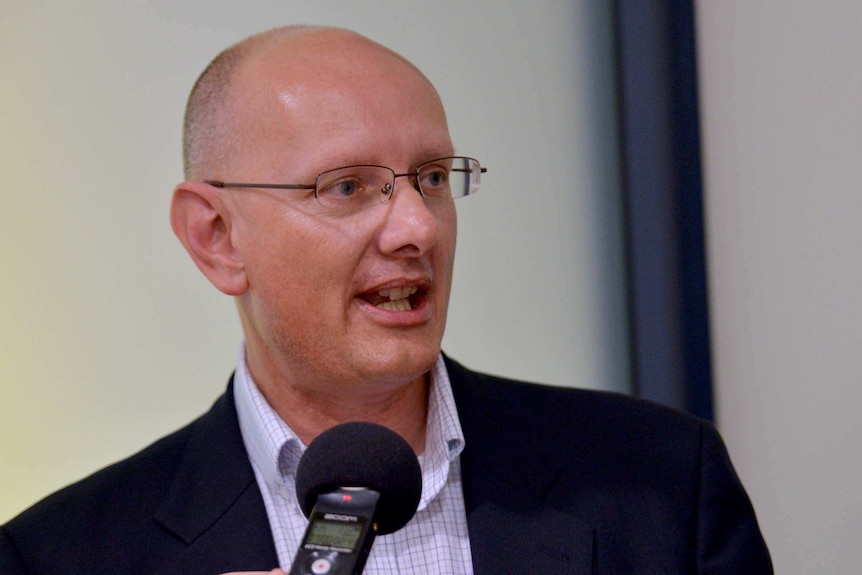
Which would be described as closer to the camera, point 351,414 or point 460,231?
point 351,414

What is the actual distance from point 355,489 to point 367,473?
2.0 inches

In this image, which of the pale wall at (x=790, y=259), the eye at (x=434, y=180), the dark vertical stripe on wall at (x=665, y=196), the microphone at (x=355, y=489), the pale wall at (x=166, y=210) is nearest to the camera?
the microphone at (x=355, y=489)

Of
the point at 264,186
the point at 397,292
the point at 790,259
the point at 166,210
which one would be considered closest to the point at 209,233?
the point at 264,186

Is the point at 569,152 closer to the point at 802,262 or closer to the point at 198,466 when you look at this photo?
the point at 802,262

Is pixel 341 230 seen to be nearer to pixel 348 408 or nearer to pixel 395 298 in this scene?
pixel 395 298

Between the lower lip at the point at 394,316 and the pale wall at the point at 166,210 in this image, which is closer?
the lower lip at the point at 394,316

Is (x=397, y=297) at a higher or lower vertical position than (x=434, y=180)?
lower

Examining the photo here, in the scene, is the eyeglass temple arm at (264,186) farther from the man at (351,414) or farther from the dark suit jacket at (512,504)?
the dark suit jacket at (512,504)

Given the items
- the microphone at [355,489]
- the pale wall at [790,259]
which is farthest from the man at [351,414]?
the pale wall at [790,259]

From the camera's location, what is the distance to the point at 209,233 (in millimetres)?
2123

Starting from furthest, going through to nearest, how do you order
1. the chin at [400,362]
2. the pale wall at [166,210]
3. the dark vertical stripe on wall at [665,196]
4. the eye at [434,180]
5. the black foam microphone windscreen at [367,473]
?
the dark vertical stripe on wall at [665,196]
the pale wall at [166,210]
the eye at [434,180]
the chin at [400,362]
the black foam microphone windscreen at [367,473]

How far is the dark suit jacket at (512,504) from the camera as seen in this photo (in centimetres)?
192

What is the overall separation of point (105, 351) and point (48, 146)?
0.56m

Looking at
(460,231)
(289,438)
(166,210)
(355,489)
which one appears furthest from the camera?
(460,231)
